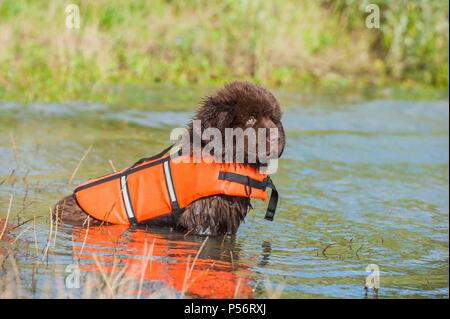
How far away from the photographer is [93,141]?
36.4ft

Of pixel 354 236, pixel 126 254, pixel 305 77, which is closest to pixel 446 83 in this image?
pixel 305 77

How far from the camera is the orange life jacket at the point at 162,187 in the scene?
6.74 metres

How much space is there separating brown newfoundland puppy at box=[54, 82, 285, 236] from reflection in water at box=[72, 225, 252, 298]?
128 mm

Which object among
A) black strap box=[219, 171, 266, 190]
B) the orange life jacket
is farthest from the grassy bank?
black strap box=[219, 171, 266, 190]

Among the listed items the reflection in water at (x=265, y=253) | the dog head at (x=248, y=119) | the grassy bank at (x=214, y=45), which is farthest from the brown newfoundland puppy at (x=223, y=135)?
the grassy bank at (x=214, y=45)

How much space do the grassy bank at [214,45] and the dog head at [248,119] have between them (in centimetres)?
700

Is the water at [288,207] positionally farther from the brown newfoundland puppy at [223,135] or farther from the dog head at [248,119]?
the dog head at [248,119]

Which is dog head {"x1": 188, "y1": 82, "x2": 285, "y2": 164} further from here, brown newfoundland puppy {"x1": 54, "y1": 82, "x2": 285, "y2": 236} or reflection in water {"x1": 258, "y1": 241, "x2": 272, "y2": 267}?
reflection in water {"x1": 258, "y1": 241, "x2": 272, "y2": 267}

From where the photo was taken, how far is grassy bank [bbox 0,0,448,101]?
1444cm

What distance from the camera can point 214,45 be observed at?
16875 mm

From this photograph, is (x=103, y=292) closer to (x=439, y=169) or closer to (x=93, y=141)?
(x=93, y=141)

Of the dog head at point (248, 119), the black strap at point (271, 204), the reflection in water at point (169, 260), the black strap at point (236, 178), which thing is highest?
the dog head at point (248, 119)
